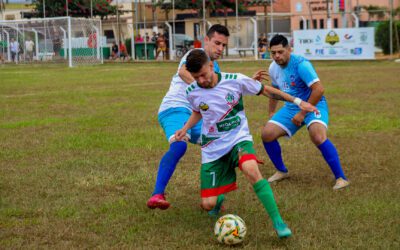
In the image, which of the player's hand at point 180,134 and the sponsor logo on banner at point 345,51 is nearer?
the player's hand at point 180,134

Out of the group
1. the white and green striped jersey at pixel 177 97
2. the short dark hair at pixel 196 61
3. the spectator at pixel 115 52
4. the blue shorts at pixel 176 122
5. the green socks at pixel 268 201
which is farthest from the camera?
the spectator at pixel 115 52

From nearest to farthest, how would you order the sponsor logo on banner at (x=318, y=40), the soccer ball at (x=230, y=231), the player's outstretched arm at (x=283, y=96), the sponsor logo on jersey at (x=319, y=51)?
the soccer ball at (x=230, y=231) < the player's outstretched arm at (x=283, y=96) < the sponsor logo on banner at (x=318, y=40) < the sponsor logo on jersey at (x=319, y=51)

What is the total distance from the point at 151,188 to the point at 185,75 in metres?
1.59

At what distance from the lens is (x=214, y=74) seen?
566cm

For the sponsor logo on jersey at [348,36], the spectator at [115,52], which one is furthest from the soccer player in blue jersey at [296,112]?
the spectator at [115,52]

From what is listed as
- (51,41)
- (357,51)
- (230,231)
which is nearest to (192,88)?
(230,231)

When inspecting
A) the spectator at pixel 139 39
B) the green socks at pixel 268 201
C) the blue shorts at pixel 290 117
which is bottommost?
the green socks at pixel 268 201

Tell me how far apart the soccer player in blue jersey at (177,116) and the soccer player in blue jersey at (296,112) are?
1298 millimetres

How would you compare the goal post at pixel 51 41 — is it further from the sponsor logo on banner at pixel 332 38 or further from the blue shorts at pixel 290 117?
the blue shorts at pixel 290 117

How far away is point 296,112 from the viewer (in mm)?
7793

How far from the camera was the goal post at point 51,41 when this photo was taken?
132ft

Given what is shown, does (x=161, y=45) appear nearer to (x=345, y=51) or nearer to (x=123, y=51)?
(x=123, y=51)

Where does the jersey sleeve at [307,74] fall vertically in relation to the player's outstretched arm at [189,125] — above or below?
above

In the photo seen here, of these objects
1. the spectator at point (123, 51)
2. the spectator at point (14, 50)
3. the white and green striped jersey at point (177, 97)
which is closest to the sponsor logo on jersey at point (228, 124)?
the white and green striped jersey at point (177, 97)
